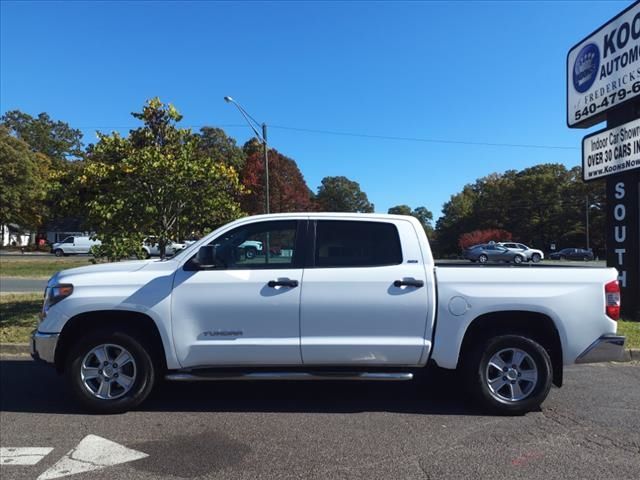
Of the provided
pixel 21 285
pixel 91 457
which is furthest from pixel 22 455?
pixel 21 285

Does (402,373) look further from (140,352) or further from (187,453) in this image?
(140,352)

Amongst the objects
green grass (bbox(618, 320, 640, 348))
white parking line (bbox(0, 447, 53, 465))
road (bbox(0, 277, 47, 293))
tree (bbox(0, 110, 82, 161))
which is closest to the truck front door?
white parking line (bbox(0, 447, 53, 465))

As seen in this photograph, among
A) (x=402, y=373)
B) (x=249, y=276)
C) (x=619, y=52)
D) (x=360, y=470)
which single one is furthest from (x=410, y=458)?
(x=619, y=52)

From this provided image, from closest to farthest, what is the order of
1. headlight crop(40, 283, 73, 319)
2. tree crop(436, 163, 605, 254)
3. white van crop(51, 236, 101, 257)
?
1. headlight crop(40, 283, 73, 319)
2. white van crop(51, 236, 101, 257)
3. tree crop(436, 163, 605, 254)

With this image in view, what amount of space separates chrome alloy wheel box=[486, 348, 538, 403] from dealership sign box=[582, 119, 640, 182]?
6678mm

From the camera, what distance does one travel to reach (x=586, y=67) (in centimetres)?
1125

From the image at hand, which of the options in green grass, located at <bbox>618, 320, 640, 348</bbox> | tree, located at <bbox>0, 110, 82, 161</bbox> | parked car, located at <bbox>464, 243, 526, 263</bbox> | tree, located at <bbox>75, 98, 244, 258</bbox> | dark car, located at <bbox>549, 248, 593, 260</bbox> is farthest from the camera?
tree, located at <bbox>0, 110, 82, 161</bbox>

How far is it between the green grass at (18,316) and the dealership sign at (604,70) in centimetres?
1121

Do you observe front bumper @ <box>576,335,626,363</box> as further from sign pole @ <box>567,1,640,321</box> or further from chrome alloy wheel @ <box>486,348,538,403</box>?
sign pole @ <box>567,1,640,321</box>

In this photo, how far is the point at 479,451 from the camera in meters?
4.23

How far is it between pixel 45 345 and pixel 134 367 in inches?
33.6

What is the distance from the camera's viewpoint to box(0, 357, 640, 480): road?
3910 mm

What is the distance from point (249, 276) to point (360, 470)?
2.02 m

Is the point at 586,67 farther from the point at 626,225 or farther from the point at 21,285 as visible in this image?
the point at 21,285
